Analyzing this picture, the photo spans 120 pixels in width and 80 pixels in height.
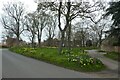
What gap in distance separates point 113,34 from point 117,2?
4.21 metres

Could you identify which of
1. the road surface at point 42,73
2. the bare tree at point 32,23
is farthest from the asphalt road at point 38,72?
the bare tree at point 32,23

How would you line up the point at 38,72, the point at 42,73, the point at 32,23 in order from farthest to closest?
the point at 32,23
the point at 38,72
the point at 42,73

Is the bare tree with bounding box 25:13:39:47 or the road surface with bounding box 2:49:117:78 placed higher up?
the bare tree with bounding box 25:13:39:47

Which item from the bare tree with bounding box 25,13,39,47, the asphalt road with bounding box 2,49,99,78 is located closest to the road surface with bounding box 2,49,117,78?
the asphalt road with bounding box 2,49,99,78

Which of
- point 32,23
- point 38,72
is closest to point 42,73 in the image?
point 38,72

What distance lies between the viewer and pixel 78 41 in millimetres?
105750

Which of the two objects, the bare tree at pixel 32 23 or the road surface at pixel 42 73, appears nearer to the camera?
the road surface at pixel 42 73

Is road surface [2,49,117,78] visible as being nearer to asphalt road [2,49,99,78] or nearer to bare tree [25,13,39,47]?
asphalt road [2,49,99,78]

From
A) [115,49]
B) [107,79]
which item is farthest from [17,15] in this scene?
[107,79]

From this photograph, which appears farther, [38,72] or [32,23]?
[32,23]

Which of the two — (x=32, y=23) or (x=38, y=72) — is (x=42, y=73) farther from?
(x=32, y=23)

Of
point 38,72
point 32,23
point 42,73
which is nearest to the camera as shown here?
point 42,73

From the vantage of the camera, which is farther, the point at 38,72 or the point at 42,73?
the point at 38,72

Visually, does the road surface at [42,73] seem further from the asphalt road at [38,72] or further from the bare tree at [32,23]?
the bare tree at [32,23]
